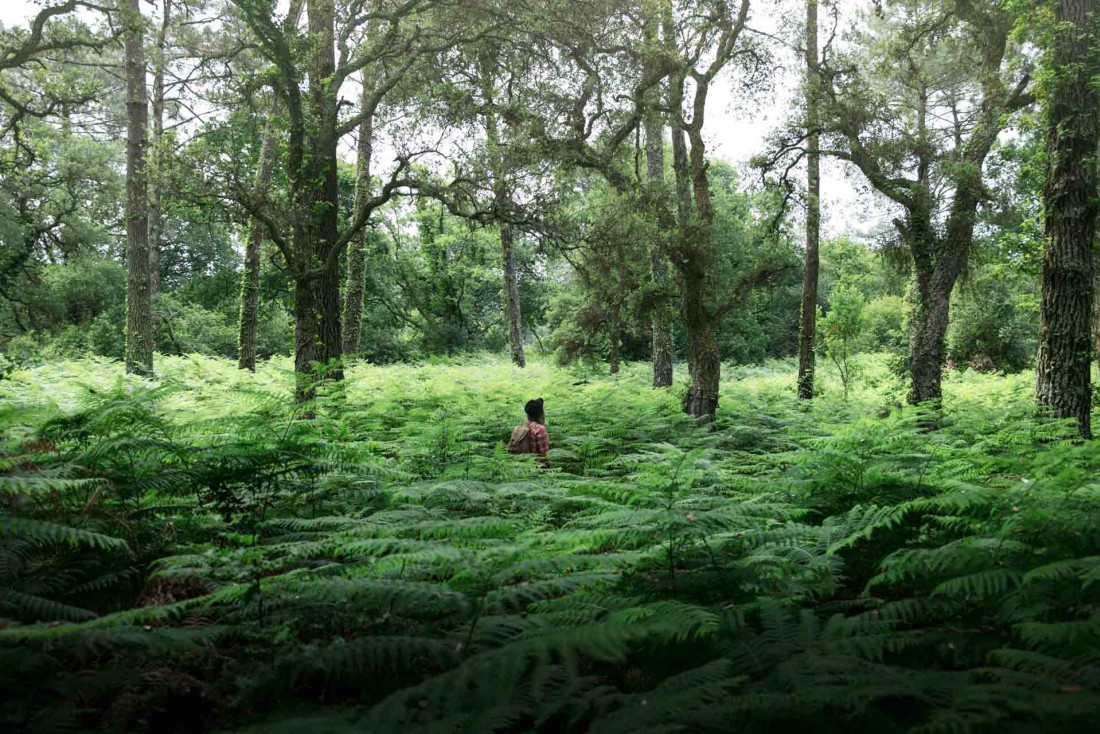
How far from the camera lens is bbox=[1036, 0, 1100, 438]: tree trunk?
762 cm

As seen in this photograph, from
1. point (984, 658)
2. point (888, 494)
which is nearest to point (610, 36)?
point (888, 494)

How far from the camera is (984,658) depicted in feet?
7.99

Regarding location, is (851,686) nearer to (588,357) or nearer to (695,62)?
(695,62)

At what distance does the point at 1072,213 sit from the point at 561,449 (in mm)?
7189

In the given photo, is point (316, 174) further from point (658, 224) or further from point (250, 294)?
point (250, 294)

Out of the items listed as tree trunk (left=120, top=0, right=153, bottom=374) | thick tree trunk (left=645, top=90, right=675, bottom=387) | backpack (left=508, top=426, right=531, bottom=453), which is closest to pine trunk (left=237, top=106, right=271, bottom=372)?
tree trunk (left=120, top=0, right=153, bottom=374)

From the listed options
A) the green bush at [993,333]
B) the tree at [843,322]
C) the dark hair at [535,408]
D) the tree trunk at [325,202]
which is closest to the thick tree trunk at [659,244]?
the tree at [843,322]

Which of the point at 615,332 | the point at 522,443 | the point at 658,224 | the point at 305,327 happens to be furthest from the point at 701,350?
the point at 615,332

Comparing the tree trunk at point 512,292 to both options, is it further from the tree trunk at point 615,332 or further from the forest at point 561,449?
the tree trunk at point 615,332

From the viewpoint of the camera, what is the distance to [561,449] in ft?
25.6

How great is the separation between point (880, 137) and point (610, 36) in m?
5.82

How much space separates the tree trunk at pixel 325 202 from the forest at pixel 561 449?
5 cm

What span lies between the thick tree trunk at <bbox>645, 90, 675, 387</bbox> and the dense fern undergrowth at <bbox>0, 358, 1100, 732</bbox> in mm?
6600

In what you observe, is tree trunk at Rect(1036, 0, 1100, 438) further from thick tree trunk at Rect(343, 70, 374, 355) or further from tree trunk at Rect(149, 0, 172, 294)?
thick tree trunk at Rect(343, 70, 374, 355)
